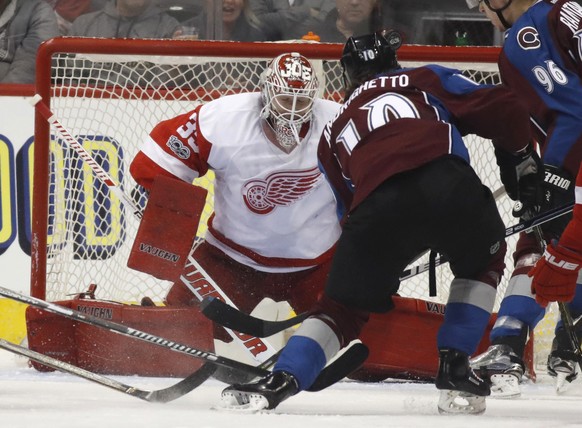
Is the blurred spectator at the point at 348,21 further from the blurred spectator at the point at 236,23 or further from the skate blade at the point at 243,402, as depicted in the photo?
the skate blade at the point at 243,402

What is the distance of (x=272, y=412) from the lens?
8.23 ft

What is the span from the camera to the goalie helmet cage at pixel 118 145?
411 centimetres

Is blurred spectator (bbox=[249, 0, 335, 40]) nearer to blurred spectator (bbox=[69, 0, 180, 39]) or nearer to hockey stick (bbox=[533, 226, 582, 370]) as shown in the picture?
blurred spectator (bbox=[69, 0, 180, 39])

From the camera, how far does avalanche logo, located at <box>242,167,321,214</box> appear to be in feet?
12.1

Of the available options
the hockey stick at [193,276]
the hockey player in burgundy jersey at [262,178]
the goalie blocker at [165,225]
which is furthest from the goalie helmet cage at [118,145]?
the goalie blocker at [165,225]

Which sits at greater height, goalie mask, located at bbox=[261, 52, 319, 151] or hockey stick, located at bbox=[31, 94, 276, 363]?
goalie mask, located at bbox=[261, 52, 319, 151]

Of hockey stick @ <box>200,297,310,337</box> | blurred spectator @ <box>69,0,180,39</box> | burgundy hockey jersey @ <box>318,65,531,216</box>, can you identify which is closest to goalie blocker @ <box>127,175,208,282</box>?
hockey stick @ <box>200,297,310,337</box>

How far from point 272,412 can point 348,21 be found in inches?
96.9

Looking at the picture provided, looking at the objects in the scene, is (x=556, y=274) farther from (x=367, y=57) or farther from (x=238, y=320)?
(x=238, y=320)

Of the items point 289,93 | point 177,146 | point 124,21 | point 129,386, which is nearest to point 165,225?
point 177,146

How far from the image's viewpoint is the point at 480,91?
2547 millimetres

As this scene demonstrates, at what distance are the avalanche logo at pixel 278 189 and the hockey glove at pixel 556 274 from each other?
138 cm

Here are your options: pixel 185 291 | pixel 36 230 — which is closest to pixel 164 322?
pixel 185 291

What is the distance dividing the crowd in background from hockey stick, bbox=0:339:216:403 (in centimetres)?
194
